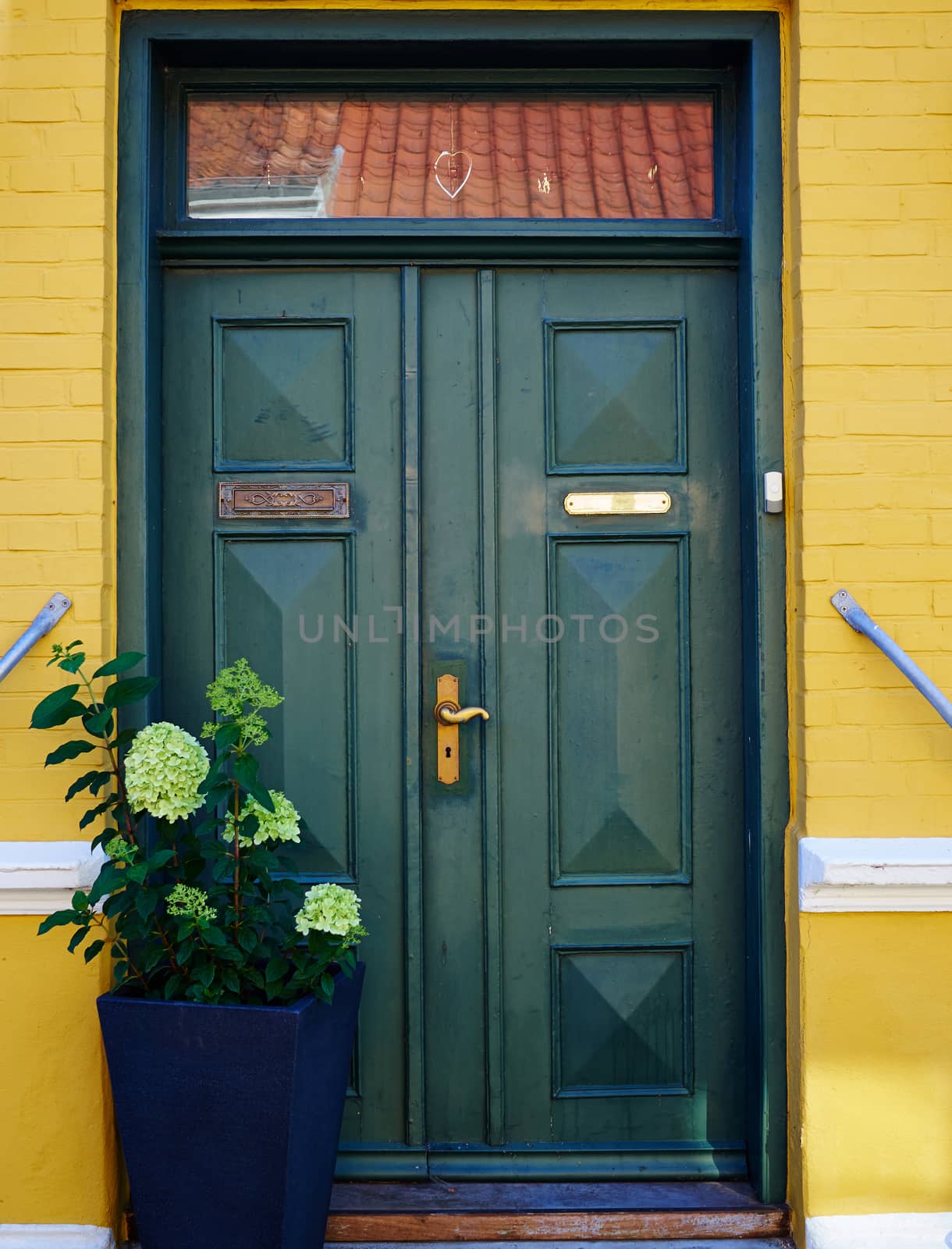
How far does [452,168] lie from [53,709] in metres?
1.74

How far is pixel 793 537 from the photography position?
261cm

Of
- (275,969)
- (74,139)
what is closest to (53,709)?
A: (275,969)

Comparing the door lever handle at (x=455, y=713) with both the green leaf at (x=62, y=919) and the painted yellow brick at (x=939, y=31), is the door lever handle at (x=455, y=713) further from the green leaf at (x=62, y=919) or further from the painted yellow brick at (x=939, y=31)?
the painted yellow brick at (x=939, y=31)

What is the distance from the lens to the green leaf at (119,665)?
2.38 metres

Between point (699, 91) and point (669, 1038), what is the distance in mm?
2554

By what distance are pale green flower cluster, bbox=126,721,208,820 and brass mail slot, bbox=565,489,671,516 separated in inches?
46.4

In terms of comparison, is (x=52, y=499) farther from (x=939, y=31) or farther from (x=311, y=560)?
(x=939, y=31)

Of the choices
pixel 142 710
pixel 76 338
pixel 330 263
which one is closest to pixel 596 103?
pixel 330 263

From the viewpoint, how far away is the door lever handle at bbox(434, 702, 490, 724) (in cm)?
274

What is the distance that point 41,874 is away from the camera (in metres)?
2.47

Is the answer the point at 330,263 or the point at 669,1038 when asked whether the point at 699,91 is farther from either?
the point at 669,1038

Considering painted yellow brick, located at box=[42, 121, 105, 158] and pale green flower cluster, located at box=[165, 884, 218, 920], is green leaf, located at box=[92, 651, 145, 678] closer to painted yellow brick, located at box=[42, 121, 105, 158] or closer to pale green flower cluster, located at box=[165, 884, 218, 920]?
pale green flower cluster, located at box=[165, 884, 218, 920]

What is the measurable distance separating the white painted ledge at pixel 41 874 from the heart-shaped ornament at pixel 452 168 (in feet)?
6.34

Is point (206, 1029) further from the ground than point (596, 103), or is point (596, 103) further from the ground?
point (596, 103)
